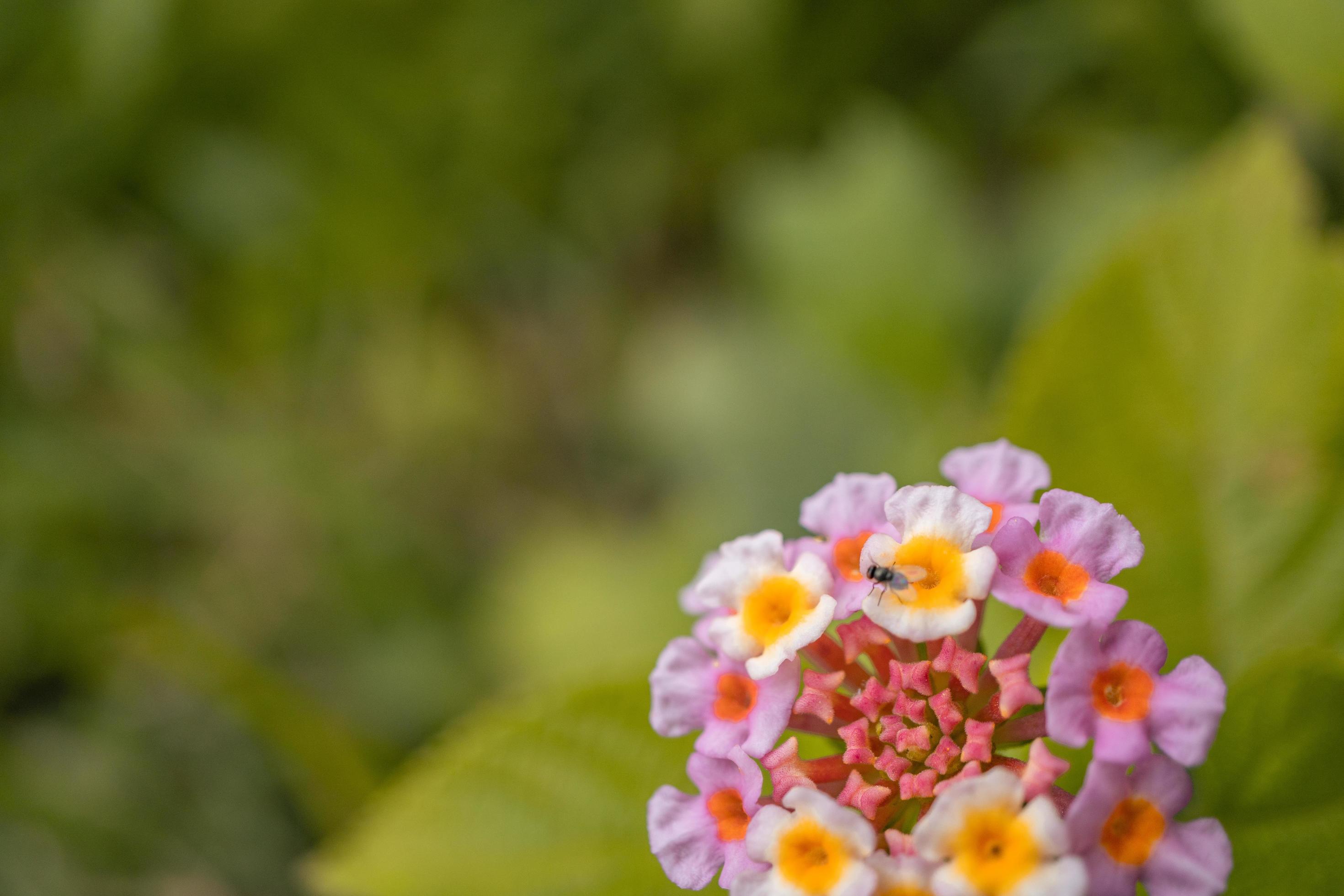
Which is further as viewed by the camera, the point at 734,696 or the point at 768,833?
the point at 734,696

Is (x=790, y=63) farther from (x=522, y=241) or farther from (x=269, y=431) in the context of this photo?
(x=269, y=431)

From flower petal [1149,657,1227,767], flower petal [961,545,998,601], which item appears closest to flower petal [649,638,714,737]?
flower petal [961,545,998,601]

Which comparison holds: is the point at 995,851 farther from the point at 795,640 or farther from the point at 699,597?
the point at 699,597

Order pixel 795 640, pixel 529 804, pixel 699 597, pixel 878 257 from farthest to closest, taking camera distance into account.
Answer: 1. pixel 878 257
2. pixel 529 804
3. pixel 699 597
4. pixel 795 640

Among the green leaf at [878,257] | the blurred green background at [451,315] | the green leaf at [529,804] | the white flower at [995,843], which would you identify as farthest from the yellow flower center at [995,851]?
the green leaf at [878,257]

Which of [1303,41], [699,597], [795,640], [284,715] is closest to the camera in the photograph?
[795,640]

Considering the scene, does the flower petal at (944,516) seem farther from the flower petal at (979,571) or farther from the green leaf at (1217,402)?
the green leaf at (1217,402)

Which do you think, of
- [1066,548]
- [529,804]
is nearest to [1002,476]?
[1066,548]
